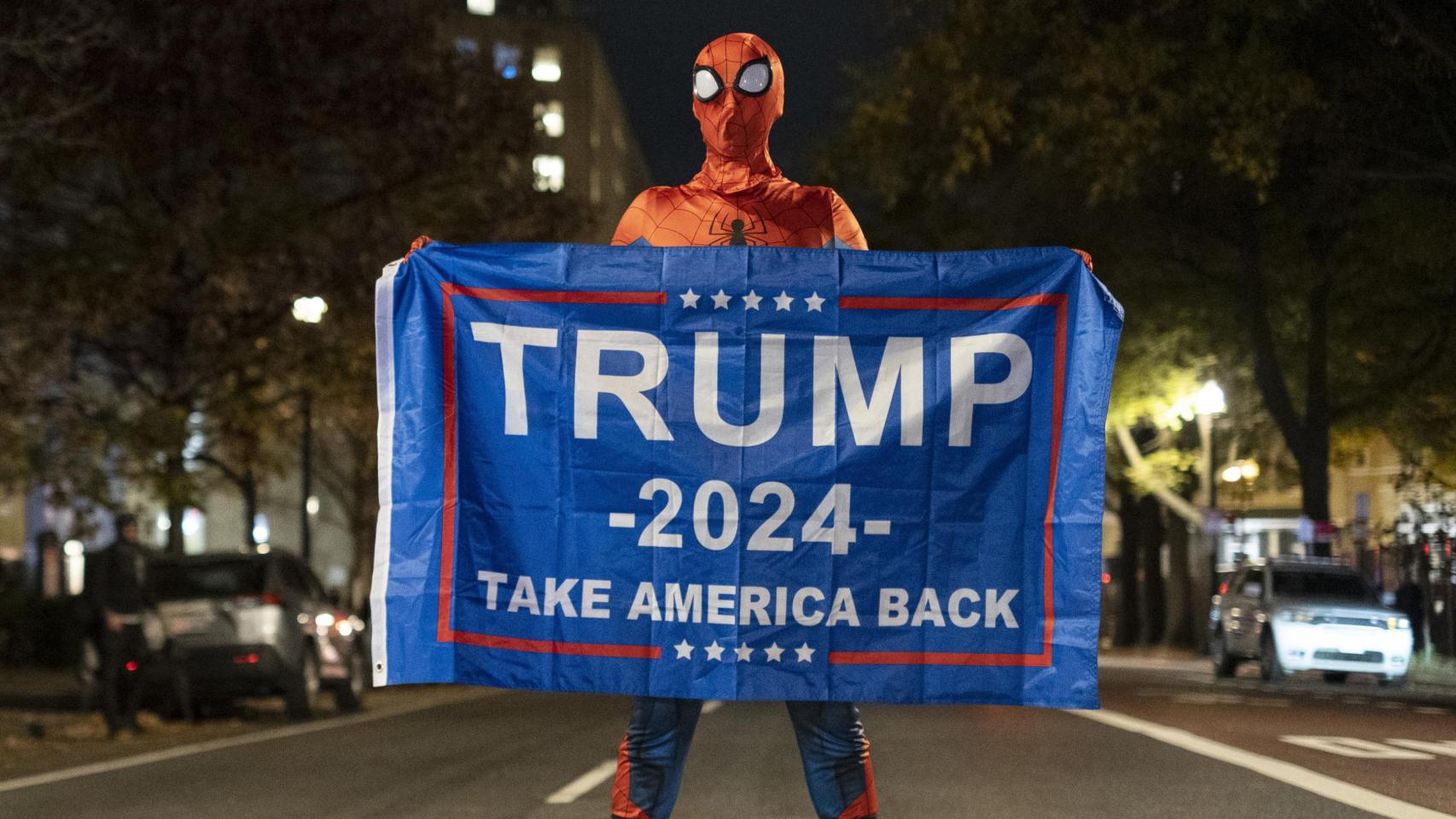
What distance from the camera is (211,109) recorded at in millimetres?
25531

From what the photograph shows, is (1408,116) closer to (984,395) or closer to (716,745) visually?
(716,745)

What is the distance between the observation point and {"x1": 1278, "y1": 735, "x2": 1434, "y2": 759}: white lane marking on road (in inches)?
502

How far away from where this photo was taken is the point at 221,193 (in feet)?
82.7

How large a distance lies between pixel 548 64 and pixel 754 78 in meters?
Answer: 107

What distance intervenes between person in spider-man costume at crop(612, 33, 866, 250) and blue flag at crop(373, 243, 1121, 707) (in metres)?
0.16

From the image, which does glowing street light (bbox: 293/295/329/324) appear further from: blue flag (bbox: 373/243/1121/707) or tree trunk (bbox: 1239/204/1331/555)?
blue flag (bbox: 373/243/1121/707)

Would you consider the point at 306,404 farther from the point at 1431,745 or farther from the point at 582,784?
the point at 1431,745

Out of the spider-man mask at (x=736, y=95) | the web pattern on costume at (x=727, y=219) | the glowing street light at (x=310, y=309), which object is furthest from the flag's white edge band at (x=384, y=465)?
the glowing street light at (x=310, y=309)

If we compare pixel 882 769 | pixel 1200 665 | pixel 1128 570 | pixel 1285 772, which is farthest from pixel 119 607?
pixel 1128 570

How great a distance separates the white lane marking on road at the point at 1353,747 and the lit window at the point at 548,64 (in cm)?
9853

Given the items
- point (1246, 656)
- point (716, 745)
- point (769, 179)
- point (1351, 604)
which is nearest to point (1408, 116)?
point (1351, 604)

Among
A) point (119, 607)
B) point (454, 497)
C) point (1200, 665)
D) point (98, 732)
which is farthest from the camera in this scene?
point (1200, 665)

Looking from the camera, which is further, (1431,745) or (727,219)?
(1431,745)

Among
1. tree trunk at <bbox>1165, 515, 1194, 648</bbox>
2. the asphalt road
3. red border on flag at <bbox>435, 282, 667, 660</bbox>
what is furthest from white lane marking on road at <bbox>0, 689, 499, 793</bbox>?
tree trunk at <bbox>1165, 515, 1194, 648</bbox>
